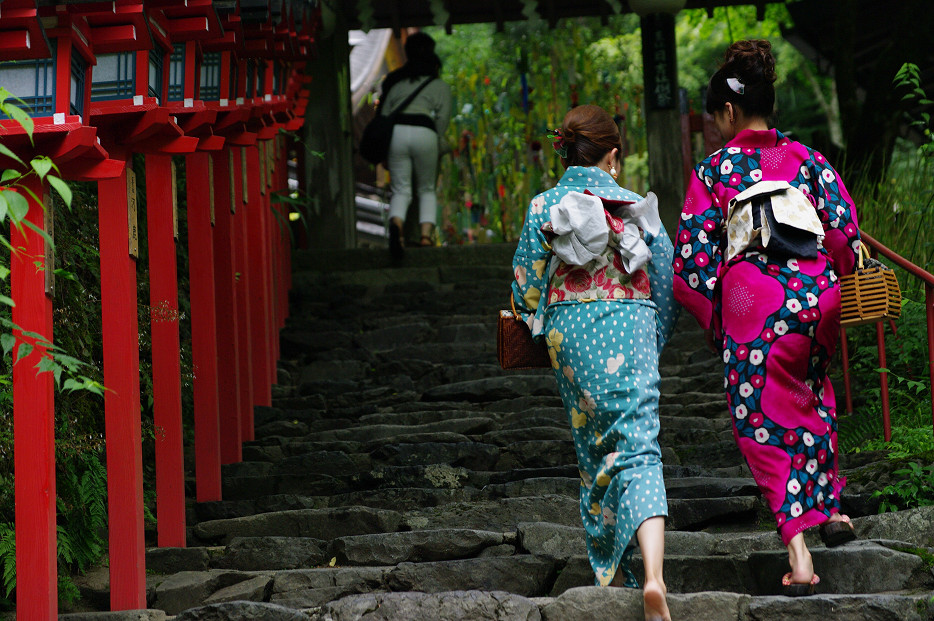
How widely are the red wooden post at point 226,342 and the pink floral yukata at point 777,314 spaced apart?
2.55 meters

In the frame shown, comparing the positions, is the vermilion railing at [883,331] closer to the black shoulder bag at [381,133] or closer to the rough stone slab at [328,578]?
the rough stone slab at [328,578]

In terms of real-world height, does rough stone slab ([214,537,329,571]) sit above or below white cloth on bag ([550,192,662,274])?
below

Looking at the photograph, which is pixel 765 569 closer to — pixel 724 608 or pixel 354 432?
pixel 724 608

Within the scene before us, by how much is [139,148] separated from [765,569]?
2.57m

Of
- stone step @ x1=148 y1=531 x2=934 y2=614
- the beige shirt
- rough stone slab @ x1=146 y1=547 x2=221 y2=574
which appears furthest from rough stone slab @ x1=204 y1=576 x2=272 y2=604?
the beige shirt

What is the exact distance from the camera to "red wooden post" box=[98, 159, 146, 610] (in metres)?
3.67

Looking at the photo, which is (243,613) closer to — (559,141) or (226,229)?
(559,141)

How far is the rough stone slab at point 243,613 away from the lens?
10.8 ft

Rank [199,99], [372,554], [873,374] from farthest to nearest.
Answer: [873,374], [199,99], [372,554]

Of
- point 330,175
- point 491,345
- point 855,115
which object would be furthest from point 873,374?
point 330,175

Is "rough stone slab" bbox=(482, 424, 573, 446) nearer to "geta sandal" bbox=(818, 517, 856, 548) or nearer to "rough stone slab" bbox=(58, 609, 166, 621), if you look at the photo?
"geta sandal" bbox=(818, 517, 856, 548)

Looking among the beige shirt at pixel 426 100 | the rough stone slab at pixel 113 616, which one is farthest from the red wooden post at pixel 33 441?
the beige shirt at pixel 426 100

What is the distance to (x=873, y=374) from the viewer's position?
575 cm

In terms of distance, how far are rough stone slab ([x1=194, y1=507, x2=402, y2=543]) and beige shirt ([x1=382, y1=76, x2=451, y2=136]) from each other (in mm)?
5381
